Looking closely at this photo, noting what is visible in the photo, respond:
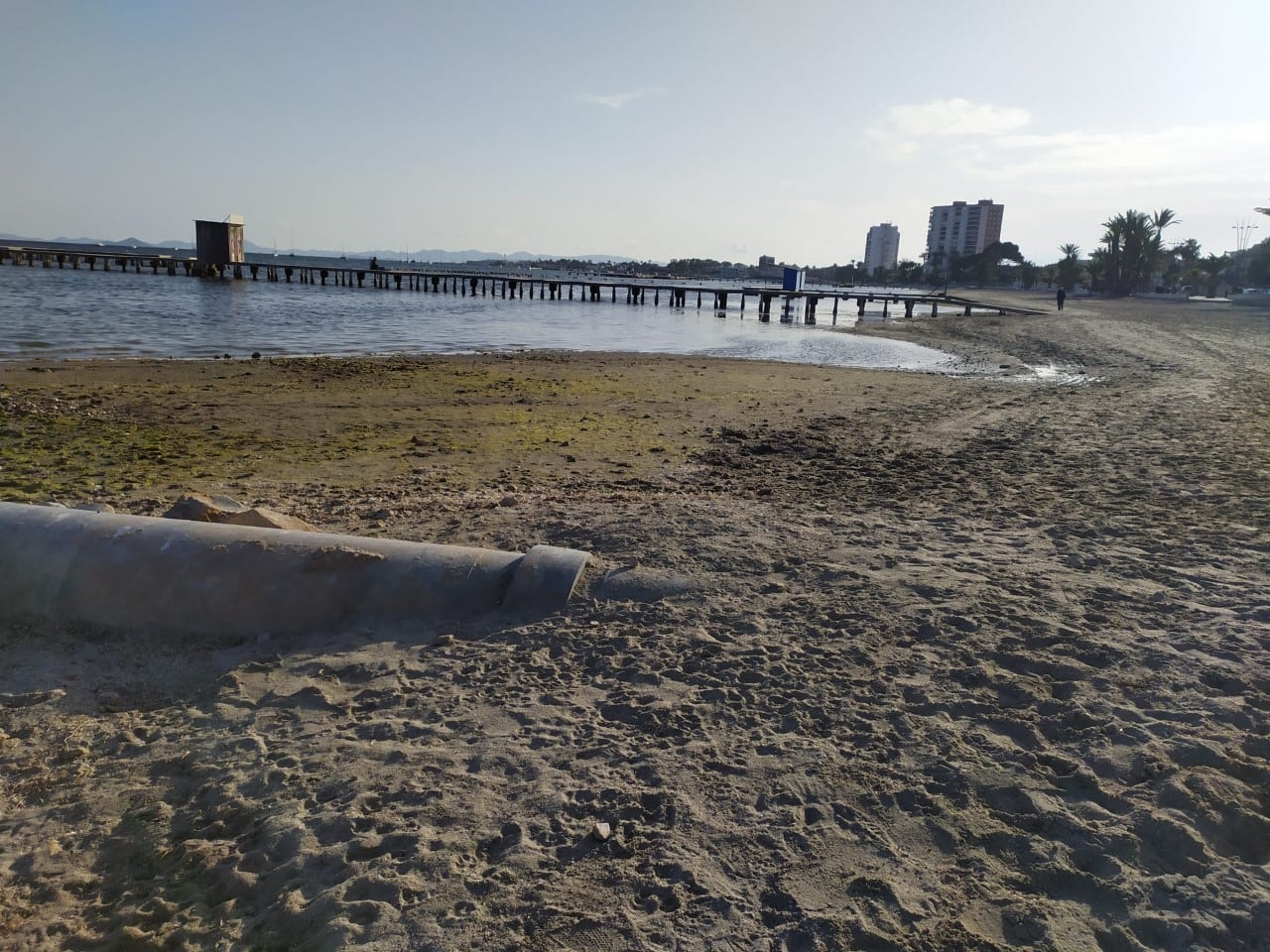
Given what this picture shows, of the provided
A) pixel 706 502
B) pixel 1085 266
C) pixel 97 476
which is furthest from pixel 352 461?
pixel 1085 266

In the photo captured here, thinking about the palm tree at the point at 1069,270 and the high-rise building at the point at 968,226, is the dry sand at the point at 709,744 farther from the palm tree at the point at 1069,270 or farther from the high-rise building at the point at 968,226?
the high-rise building at the point at 968,226

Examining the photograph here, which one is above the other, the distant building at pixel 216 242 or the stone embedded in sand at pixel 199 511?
the distant building at pixel 216 242

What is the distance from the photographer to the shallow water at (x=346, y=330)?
808 inches

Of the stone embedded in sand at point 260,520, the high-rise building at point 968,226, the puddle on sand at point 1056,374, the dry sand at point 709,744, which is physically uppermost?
the high-rise building at point 968,226

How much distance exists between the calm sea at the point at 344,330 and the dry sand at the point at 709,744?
49.3 feet

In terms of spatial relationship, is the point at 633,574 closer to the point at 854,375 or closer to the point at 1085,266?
the point at 854,375

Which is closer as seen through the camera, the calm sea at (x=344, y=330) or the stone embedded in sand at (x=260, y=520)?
the stone embedded in sand at (x=260, y=520)

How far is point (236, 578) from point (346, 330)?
25328mm

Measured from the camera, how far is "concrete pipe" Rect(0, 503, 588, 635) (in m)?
4.24

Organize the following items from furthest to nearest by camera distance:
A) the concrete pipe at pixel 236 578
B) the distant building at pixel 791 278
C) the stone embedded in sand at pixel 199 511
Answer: the distant building at pixel 791 278 → the stone embedded in sand at pixel 199 511 → the concrete pipe at pixel 236 578

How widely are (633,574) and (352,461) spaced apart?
473cm

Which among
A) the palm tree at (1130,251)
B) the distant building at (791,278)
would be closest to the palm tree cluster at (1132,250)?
the palm tree at (1130,251)

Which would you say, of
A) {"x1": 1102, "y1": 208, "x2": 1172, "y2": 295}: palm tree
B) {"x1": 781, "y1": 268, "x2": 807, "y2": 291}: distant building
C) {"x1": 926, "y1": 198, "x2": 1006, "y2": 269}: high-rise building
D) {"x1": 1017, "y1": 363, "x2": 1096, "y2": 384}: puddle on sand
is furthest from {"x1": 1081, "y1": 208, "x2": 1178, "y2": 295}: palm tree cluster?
{"x1": 926, "y1": 198, "x2": 1006, "y2": 269}: high-rise building

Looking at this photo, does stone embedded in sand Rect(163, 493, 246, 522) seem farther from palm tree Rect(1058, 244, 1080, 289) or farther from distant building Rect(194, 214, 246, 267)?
palm tree Rect(1058, 244, 1080, 289)
